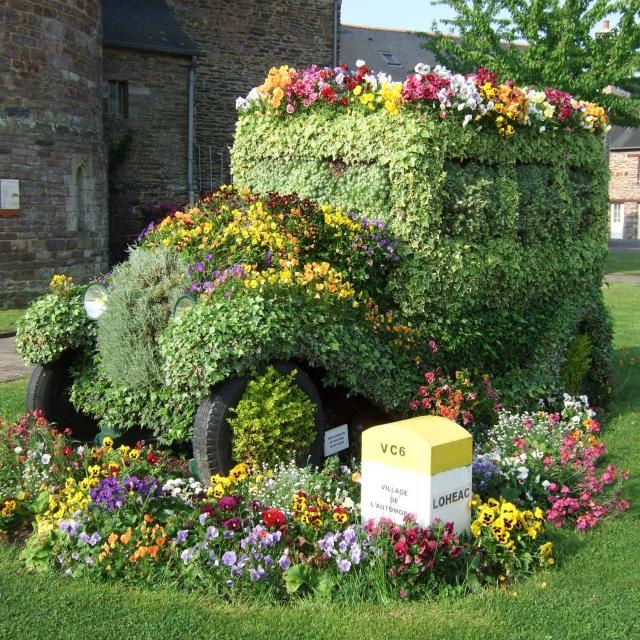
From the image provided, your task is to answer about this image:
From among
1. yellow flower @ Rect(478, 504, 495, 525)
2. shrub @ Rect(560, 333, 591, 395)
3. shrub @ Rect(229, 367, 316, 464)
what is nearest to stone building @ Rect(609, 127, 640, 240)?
shrub @ Rect(560, 333, 591, 395)

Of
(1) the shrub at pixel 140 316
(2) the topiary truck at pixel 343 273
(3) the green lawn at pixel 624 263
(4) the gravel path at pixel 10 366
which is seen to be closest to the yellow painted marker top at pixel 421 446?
(2) the topiary truck at pixel 343 273

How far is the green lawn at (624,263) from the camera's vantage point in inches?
1096

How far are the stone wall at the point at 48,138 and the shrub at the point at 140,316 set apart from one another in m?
12.1

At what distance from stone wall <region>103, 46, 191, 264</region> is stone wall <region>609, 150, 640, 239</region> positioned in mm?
35812

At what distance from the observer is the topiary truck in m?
5.37

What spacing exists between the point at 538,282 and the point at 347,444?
2411 millimetres

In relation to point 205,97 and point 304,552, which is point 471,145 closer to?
point 304,552

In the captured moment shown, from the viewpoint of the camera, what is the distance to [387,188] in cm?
658

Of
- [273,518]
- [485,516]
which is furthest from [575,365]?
[273,518]

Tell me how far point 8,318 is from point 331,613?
41.4 ft

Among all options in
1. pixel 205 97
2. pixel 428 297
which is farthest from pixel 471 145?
pixel 205 97

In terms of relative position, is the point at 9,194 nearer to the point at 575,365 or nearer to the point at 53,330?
the point at 53,330

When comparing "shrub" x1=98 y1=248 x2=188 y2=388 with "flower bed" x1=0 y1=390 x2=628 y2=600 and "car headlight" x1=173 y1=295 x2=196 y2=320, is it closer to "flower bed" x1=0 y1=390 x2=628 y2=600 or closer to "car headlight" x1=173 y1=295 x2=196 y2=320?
"car headlight" x1=173 y1=295 x2=196 y2=320

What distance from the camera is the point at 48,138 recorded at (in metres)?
17.8
